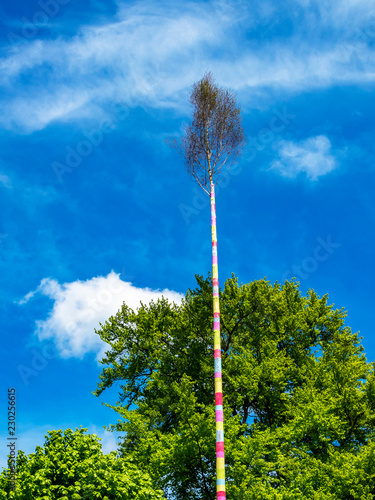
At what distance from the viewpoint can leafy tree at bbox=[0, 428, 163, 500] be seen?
16734mm

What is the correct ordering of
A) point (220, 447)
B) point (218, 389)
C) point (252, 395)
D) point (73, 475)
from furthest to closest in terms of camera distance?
point (252, 395) → point (218, 389) → point (220, 447) → point (73, 475)

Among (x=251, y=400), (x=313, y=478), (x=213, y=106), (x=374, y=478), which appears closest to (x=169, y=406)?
(x=251, y=400)

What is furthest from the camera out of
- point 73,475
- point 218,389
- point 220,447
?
Answer: point 218,389

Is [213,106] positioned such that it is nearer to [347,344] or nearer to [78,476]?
[347,344]

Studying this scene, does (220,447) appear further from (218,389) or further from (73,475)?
(73,475)

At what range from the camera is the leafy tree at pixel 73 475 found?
1673cm

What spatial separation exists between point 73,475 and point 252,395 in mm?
13026

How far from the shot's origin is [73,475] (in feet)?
56.0

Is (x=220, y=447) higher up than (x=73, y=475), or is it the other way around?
(x=220, y=447)

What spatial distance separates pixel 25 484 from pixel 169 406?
12.7 m

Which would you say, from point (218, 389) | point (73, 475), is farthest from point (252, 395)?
point (73, 475)

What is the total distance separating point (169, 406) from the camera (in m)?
28.7

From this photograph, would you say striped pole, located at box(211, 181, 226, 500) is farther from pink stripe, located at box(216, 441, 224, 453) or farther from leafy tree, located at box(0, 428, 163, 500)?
leafy tree, located at box(0, 428, 163, 500)

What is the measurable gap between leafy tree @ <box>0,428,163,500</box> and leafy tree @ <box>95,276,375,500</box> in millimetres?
5994
